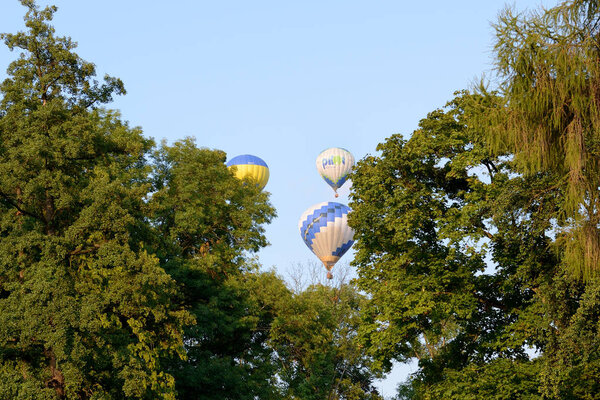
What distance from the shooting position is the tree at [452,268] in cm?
2341

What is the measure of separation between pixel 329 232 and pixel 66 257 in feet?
169

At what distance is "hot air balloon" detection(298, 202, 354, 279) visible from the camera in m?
→ 74.1

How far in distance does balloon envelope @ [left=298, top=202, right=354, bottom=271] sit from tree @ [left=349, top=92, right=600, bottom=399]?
147 ft

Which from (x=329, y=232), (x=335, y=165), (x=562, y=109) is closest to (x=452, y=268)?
(x=562, y=109)

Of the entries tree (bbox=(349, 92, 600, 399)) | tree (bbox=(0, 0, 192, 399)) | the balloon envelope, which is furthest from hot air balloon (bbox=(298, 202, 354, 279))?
tree (bbox=(0, 0, 192, 399))

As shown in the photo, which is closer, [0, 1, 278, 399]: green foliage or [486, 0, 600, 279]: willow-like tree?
[486, 0, 600, 279]: willow-like tree

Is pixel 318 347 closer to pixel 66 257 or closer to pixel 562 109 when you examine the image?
pixel 66 257

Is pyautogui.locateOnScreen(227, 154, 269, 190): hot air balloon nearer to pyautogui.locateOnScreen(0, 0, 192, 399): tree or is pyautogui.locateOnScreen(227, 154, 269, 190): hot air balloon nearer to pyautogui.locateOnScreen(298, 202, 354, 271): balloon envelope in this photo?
pyautogui.locateOnScreen(298, 202, 354, 271): balloon envelope

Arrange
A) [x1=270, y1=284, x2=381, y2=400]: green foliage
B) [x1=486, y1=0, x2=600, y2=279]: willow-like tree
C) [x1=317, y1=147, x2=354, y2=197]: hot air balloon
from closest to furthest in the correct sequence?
[x1=486, y1=0, x2=600, y2=279]: willow-like tree < [x1=270, y1=284, x2=381, y2=400]: green foliage < [x1=317, y1=147, x2=354, y2=197]: hot air balloon

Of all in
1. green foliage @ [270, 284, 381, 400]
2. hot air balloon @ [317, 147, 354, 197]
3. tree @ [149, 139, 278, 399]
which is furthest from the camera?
hot air balloon @ [317, 147, 354, 197]

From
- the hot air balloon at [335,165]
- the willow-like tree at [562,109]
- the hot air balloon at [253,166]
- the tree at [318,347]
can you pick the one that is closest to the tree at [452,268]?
the tree at [318,347]

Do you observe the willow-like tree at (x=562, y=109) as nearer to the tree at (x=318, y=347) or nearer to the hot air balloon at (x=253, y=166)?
the tree at (x=318, y=347)

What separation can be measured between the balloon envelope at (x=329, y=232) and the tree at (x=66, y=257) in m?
49.0

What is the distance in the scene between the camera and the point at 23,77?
82.5ft
